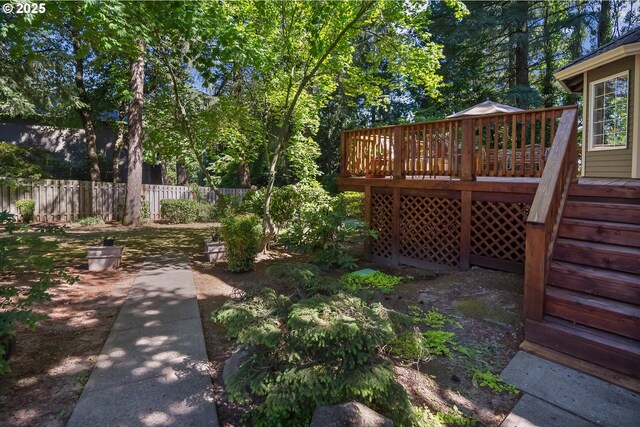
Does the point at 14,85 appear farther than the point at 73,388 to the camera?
Yes

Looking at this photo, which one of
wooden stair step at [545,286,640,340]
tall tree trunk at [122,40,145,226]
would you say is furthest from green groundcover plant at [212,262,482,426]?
tall tree trunk at [122,40,145,226]

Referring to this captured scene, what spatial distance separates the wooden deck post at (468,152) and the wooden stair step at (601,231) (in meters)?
1.49

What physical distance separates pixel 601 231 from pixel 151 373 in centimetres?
420

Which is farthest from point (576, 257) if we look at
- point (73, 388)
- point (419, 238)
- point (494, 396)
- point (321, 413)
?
point (73, 388)

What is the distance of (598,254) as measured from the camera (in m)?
3.21

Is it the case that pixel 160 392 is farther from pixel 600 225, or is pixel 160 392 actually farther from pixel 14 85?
pixel 14 85

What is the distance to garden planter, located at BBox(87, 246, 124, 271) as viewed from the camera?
5.66 m

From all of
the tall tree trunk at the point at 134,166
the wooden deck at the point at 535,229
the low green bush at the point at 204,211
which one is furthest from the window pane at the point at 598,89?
the tall tree trunk at the point at 134,166

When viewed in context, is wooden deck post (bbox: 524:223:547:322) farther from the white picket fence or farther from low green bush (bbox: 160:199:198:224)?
the white picket fence

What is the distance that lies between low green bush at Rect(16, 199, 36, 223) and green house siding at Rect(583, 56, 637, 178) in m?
14.9

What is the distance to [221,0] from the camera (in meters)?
6.61

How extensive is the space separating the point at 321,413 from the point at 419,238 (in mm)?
4320

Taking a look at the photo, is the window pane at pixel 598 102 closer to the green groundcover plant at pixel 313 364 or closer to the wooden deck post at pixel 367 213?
the wooden deck post at pixel 367 213

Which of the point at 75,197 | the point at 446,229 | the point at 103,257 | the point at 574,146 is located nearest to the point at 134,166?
the point at 75,197
